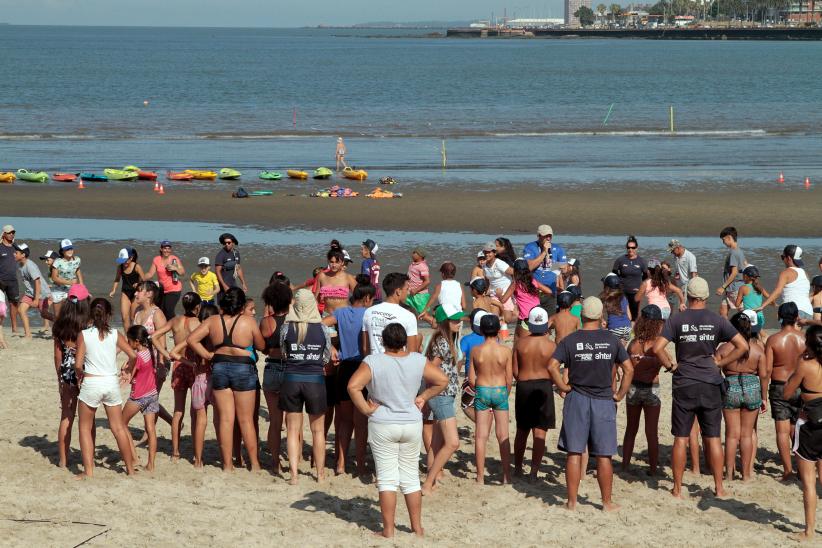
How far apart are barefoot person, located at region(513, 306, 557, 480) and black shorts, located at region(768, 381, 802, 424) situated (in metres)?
1.95

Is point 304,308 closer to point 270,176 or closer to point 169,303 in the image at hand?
point 169,303

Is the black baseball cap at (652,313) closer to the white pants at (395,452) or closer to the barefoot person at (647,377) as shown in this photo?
the barefoot person at (647,377)

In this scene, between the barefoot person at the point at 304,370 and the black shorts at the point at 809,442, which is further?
the barefoot person at the point at 304,370

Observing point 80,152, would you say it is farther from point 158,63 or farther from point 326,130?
point 158,63

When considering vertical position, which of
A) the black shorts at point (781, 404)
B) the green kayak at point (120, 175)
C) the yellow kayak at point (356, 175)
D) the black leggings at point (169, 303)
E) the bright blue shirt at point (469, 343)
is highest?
the green kayak at point (120, 175)

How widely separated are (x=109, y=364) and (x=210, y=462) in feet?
5.14

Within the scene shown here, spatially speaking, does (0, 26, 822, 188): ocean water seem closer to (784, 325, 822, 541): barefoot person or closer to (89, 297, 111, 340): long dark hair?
(89, 297, 111, 340): long dark hair

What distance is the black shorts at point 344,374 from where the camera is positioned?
912 centimetres

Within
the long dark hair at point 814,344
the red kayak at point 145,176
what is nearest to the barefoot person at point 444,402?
the long dark hair at point 814,344

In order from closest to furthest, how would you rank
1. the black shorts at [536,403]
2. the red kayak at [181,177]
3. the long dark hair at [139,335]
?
the black shorts at [536,403] < the long dark hair at [139,335] < the red kayak at [181,177]

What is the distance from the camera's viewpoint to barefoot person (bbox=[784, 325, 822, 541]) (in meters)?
7.91

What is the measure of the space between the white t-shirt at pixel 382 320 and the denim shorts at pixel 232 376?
47.6 inches

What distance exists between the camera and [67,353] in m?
9.12

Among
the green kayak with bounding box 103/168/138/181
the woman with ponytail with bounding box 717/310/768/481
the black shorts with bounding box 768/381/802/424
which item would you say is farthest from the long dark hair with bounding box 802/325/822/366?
the green kayak with bounding box 103/168/138/181
